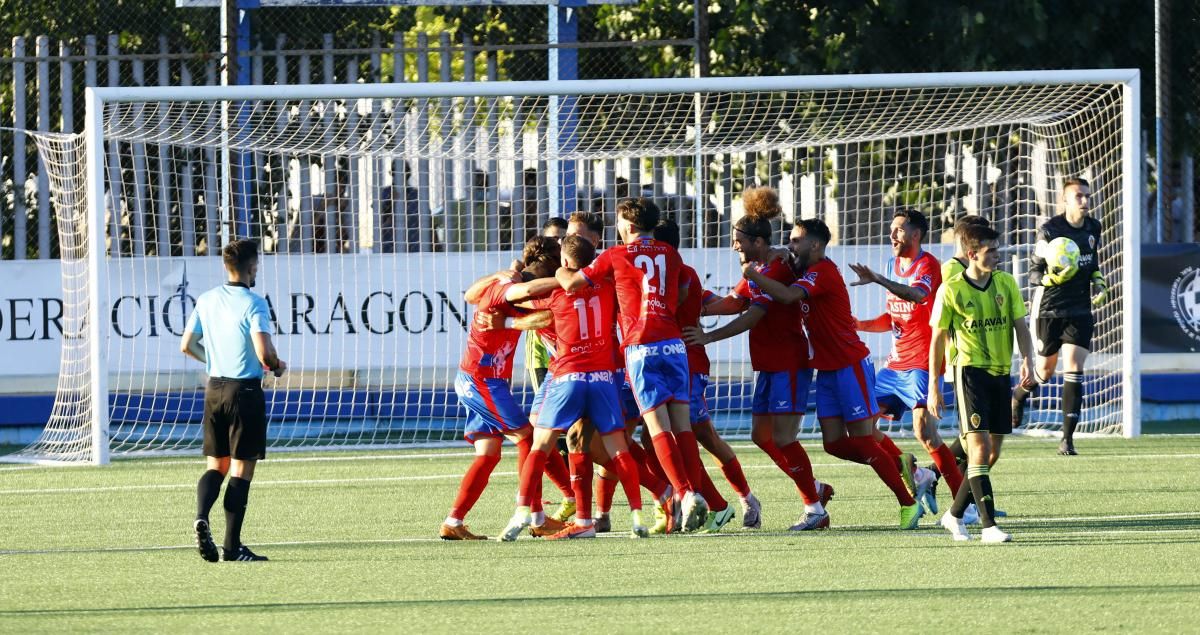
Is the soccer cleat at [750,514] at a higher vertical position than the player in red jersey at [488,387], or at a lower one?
lower

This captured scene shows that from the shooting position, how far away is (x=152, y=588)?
6863 mm

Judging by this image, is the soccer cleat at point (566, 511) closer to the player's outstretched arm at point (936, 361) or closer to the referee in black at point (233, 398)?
the referee in black at point (233, 398)

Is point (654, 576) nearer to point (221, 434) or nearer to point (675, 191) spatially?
point (221, 434)

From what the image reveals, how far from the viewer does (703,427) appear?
8.92 m

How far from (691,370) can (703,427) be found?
0.31 meters

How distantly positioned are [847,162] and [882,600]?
422 inches

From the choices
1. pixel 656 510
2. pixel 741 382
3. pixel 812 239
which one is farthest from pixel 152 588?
pixel 741 382

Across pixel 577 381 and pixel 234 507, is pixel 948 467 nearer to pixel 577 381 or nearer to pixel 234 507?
pixel 577 381

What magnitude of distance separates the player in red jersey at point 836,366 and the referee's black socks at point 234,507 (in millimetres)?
2716

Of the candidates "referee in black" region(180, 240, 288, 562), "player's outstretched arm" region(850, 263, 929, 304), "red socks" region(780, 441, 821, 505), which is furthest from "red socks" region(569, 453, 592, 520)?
"player's outstretched arm" region(850, 263, 929, 304)

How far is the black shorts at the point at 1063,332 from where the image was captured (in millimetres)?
12086

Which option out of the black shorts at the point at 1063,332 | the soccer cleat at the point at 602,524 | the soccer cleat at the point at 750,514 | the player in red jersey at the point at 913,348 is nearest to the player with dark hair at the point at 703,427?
the soccer cleat at the point at 750,514

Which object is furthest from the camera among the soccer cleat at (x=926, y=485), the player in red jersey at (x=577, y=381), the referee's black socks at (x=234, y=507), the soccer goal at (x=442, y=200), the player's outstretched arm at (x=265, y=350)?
the soccer goal at (x=442, y=200)

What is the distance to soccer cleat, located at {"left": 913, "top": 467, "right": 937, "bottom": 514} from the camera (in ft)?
29.0
